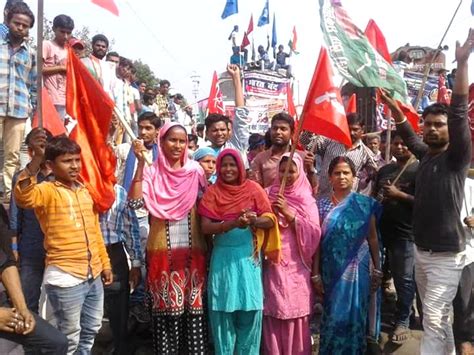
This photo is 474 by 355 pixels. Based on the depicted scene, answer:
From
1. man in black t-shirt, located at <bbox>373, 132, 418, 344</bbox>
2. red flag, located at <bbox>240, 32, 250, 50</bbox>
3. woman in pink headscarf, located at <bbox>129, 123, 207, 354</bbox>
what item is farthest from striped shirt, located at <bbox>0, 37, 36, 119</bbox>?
red flag, located at <bbox>240, 32, 250, 50</bbox>

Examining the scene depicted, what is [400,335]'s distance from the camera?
398 centimetres

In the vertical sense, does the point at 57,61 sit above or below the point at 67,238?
above

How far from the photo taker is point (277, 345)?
3566 millimetres

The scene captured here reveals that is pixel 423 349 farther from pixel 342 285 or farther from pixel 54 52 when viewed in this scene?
pixel 54 52

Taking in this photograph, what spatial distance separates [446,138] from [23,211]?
2824 mm

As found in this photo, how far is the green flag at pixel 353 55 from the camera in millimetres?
3709

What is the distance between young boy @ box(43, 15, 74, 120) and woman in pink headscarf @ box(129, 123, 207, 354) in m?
2.83

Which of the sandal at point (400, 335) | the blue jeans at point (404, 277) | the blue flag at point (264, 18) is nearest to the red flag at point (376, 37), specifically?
the blue jeans at point (404, 277)

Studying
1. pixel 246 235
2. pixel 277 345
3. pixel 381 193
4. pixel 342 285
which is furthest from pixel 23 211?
pixel 381 193

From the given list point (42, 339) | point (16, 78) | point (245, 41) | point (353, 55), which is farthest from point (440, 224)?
point (245, 41)

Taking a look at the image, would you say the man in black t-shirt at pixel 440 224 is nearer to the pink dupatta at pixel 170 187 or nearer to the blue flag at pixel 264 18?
the pink dupatta at pixel 170 187

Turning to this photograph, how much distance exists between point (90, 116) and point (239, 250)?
4.79ft

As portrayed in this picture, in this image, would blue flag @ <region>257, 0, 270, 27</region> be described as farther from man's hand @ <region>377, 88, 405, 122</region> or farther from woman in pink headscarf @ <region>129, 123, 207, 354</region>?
woman in pink headscarf @ <region>129, 123, 207, 354</region>

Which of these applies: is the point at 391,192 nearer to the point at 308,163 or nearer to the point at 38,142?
the point at 308,163
